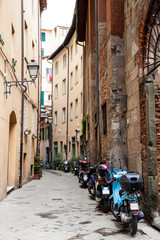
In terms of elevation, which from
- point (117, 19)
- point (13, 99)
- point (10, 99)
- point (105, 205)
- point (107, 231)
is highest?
point (117, 19)

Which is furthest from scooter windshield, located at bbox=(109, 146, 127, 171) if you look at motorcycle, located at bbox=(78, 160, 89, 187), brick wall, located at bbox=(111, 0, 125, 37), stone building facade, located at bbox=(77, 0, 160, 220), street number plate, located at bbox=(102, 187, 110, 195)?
motorcycle, located at bbox=(78, 160, 89, 187)

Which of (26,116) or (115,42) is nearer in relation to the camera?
(115,42)

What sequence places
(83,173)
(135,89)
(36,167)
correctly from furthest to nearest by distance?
(36,167) → (83,173) → (135,89)

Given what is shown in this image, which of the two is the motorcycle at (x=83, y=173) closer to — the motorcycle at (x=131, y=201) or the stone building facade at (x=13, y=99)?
the stone building facade at (x=13, y=99)

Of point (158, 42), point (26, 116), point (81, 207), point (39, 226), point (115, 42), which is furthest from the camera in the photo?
point (26, 116)

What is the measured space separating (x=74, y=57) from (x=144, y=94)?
779 inches

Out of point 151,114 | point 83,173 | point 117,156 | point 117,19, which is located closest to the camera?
point 151,114

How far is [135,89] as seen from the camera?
739 centimetres

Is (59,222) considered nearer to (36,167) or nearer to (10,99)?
(10,99)

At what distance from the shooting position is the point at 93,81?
14266mm

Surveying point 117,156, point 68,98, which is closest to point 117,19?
point 117,156

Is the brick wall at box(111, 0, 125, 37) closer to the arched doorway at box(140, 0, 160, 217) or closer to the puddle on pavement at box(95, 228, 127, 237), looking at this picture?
the arched doorway at box(140, 0, 160, 217)

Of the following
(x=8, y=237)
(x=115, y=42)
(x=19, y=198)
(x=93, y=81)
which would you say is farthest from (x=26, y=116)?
(x=8, y=237)

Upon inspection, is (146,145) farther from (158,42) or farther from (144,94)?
(158,42)
